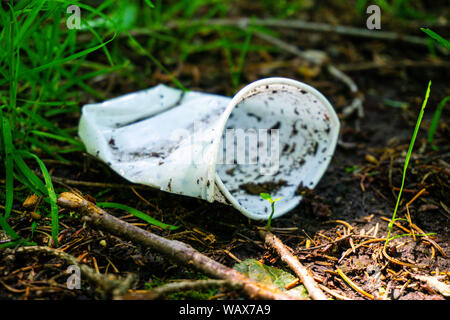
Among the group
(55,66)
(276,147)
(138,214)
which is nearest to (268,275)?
(138,214)

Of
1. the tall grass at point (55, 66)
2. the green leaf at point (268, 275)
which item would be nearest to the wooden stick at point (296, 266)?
the green leaf at point (268, 275)

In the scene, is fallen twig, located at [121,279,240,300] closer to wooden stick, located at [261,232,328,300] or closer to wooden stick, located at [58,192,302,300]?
wooden stick, located at [58,192,302,300]

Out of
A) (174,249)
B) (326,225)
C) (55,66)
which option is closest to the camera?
(174,249)

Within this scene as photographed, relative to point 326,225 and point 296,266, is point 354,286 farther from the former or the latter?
point 326,225

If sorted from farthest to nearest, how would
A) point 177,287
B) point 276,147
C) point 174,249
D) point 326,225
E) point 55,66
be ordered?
point 276,147, point 55,66, point 326,225, point 174,249, point 177,287

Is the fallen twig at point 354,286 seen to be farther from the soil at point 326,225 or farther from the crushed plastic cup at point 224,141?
the crushed plastic cup at point 224,141

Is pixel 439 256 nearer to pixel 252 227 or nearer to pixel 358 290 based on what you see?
pixel 358 290

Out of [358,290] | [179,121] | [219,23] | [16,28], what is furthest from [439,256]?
[219,23]

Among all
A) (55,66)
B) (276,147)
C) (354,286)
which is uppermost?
(55,66)

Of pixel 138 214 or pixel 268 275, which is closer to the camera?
pixel 268 275

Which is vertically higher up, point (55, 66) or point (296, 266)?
point (55, 66)

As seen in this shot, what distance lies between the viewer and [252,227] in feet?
5.14

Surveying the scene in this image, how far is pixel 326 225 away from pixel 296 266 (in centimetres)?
36

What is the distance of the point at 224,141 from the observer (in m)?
1.96
